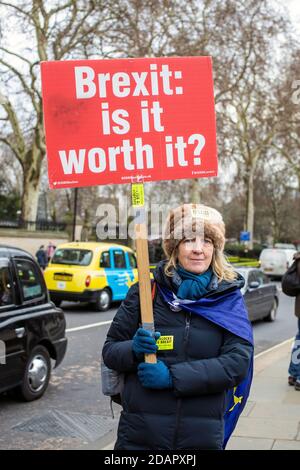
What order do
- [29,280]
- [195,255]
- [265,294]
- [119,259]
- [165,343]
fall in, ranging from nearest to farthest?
1. [165,343]
2. [195,255]
3. [29,280]
4. [265,294]
5. [119,259]

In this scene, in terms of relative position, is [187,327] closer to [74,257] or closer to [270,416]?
[270,416]

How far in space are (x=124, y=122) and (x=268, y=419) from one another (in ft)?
12.1

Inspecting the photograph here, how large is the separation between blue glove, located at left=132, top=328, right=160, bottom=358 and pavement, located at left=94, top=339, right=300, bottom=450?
2602 millimetres

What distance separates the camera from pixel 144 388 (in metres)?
2.75

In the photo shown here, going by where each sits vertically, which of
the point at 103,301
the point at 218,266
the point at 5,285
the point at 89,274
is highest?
the point at 218,266

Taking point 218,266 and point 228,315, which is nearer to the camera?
point 228,315

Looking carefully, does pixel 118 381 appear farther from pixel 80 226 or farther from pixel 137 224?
pixel 80 226

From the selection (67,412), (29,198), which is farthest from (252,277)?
(29,198)

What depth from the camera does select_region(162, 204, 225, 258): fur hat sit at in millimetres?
2945

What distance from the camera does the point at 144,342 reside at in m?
2.69

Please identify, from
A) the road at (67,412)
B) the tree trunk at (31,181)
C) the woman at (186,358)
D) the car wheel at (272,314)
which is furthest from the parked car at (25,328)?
the tree trunk at (31,181)

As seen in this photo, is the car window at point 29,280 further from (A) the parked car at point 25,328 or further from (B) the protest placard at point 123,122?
(B) the protest placard at point 123,122

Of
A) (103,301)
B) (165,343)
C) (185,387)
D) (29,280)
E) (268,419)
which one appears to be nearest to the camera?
(185,387)
